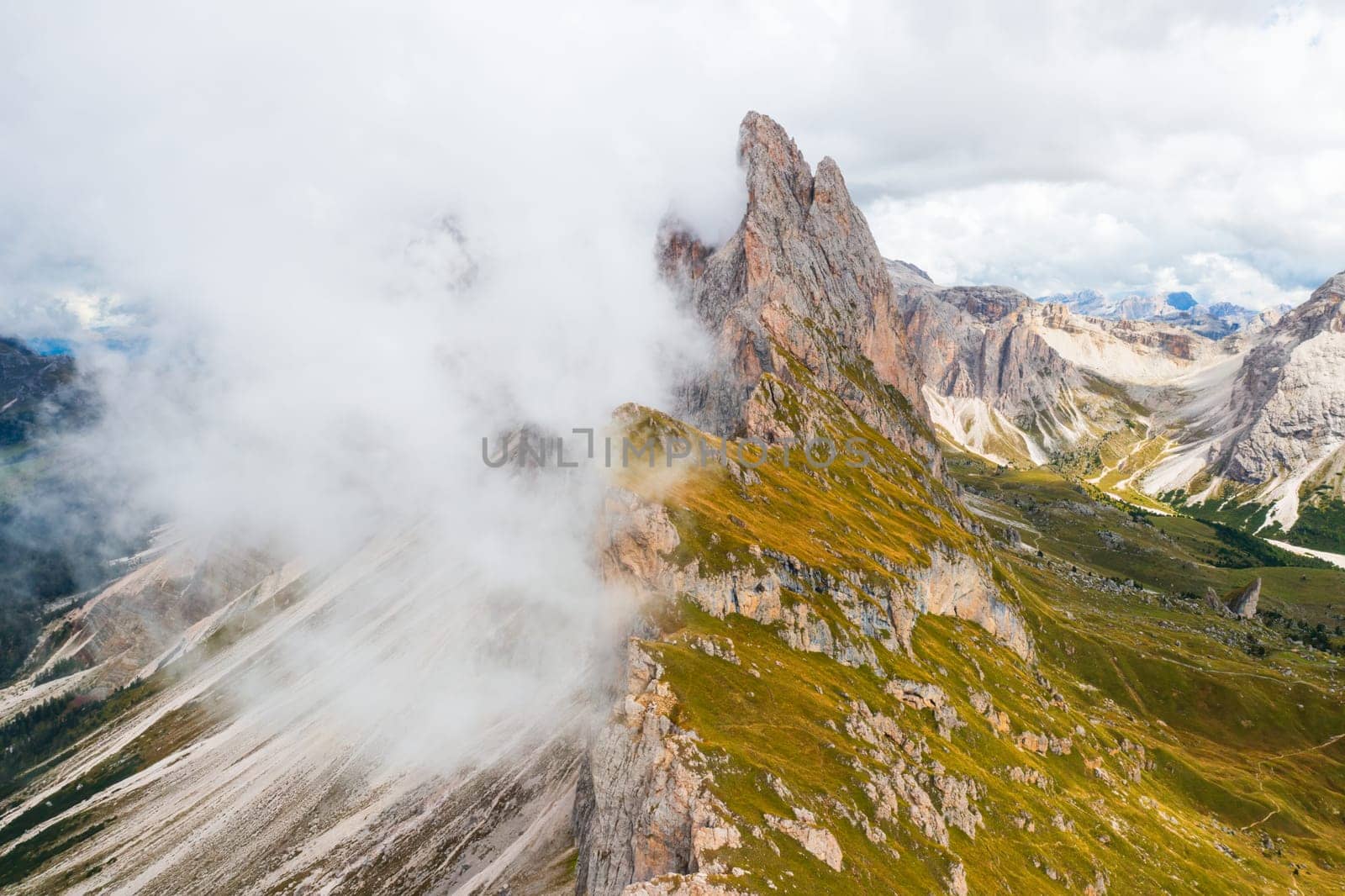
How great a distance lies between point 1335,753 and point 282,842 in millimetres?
283451

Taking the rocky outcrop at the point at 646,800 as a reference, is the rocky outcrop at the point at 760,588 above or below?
above

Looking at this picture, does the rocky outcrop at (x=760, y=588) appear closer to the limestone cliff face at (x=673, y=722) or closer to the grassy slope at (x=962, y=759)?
the limestone cliff face at (x=673, y=722)

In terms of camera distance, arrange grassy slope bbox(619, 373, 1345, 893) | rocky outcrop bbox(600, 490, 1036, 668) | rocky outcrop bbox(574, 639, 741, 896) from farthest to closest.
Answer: rocky outcrop bbox(600, 490, 1036, 668), grassy slope bbox(619, 373, 1345, 893), rocky outcrop bbox(574, 639, 741, 896)

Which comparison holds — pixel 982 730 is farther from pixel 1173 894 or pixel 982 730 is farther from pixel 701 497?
pixel 701 497

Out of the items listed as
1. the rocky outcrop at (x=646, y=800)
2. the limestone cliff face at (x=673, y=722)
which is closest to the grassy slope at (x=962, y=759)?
the limestone cliff face at (x=673, y=722)

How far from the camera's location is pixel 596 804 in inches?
3351

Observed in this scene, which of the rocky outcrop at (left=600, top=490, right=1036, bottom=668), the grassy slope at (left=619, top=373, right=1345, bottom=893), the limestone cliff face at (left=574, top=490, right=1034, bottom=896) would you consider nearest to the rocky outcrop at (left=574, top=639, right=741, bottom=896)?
the limestone cliff face at (left=574, top=490, right=1034, bottom=896)

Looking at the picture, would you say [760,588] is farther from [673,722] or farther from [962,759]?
[962,759]

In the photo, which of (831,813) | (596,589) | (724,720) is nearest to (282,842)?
(596,589)

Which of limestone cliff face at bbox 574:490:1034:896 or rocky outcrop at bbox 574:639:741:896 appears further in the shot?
limestone cliff face at bbox 574:490:1034:896

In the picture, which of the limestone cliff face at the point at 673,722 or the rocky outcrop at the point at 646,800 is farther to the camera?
the limestone cliff face at the point at 673,722

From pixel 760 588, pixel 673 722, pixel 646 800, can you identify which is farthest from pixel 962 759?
pixel 646 800

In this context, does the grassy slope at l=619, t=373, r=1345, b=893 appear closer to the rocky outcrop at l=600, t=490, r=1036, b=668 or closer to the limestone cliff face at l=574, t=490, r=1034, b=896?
the limestone cliff face at l=574, t=490, r=1034, b=896

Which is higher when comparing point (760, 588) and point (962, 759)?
point (760, 588)
